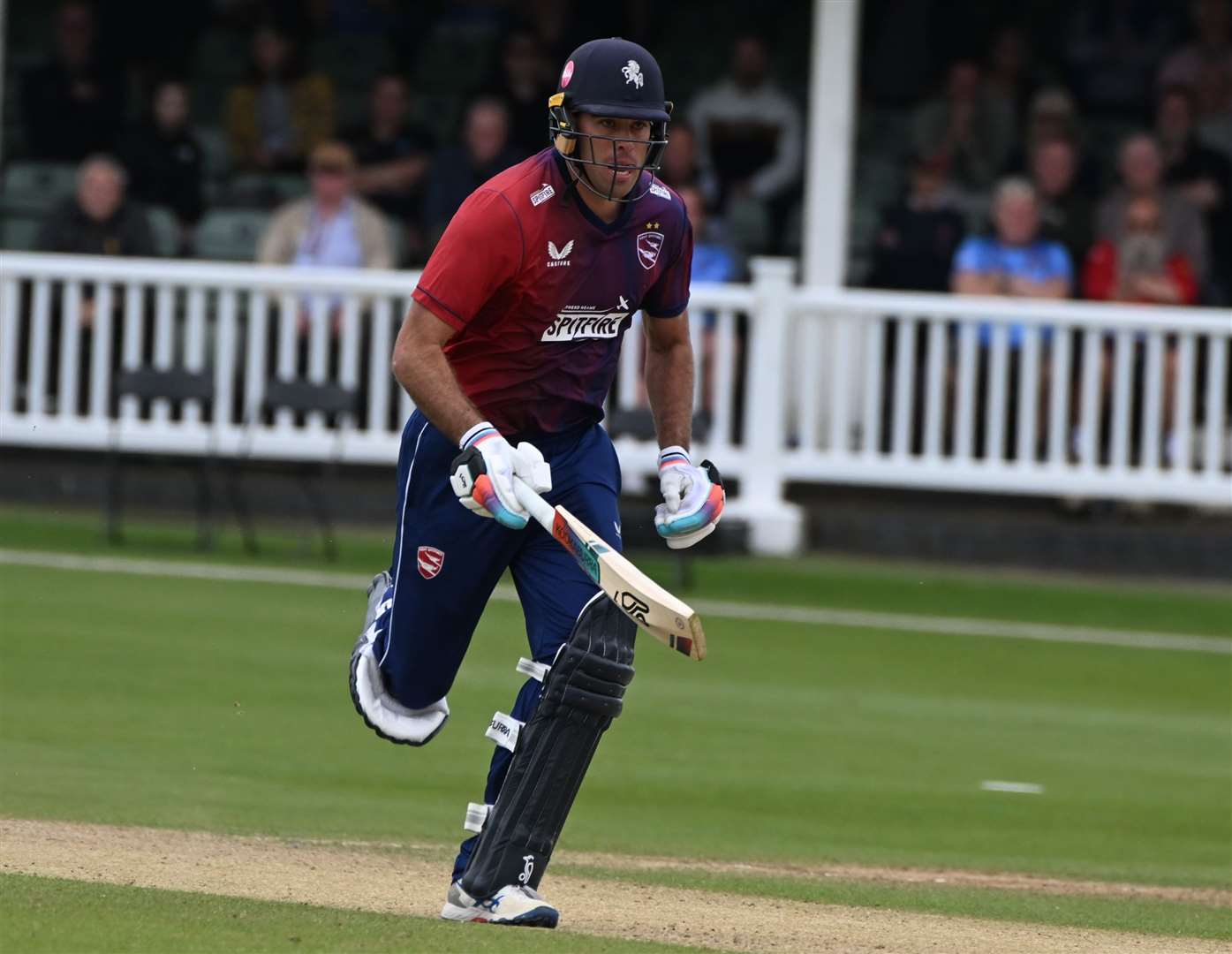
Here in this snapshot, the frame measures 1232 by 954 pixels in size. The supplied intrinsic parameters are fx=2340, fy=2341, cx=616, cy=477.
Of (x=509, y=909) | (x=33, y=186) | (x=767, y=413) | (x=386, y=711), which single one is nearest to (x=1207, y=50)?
(x=767, y=413)

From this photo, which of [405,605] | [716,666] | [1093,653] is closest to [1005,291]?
[1093,653]

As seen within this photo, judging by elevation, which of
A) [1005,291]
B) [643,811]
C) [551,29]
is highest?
[551,29]

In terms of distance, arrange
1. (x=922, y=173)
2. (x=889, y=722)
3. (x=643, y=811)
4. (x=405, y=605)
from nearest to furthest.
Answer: (x=405, y=605) → (x=643, y=811) → (x=889, y=722) → (x=922, y=173)

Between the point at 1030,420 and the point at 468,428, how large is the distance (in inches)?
349

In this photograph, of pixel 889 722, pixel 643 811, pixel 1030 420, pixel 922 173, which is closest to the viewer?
pixel 643 811

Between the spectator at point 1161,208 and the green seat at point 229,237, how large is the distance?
5.90 m

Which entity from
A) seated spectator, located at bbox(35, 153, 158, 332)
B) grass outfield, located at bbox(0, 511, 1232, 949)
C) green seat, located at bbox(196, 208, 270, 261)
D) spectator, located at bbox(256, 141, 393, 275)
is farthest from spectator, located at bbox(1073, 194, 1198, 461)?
seated spectator, located at bbox(35, 153, 158, 332)

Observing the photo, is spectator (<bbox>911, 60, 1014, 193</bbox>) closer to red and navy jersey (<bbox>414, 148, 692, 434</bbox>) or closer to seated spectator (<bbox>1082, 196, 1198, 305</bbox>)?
seated spectator (<bbox>1082, 196, 1198, 305</bbox>)

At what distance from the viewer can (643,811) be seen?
8.35 metres

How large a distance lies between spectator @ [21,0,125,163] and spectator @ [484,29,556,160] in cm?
295

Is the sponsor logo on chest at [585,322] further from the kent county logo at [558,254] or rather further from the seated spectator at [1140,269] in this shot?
the seated spectator at [1140,269]

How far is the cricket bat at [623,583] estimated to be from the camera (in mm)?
5488

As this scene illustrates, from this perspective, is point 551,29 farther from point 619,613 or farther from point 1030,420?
point 619,613

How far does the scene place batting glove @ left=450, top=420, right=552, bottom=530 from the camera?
5676mm
